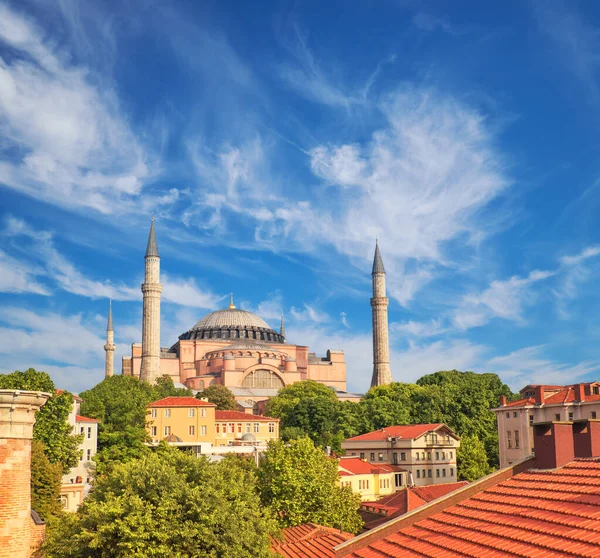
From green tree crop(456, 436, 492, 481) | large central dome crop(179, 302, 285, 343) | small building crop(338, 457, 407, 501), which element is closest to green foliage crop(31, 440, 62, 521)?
small building crop(338, 457, 407, 501)

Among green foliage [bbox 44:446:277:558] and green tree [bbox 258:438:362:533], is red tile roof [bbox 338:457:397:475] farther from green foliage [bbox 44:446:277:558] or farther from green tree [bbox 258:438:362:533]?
green foliage [bbox 44:446:277:558]

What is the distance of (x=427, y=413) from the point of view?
221ft

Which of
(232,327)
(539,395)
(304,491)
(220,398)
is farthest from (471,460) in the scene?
(232,327)

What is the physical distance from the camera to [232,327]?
357 feet

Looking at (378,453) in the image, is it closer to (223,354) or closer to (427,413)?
(427,413)

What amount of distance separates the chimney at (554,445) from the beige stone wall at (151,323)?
256 ft

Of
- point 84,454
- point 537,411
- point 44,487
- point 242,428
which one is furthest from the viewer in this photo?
point 242,428

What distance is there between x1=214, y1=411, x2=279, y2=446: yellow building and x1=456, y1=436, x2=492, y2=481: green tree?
56.9ft

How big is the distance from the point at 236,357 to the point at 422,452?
4757cm

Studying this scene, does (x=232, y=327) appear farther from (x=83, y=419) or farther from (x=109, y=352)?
(x=83, y=419)

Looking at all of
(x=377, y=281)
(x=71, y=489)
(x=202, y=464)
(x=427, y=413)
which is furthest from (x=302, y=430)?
(x=202, y=464)

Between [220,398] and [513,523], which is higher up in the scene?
[220,398]

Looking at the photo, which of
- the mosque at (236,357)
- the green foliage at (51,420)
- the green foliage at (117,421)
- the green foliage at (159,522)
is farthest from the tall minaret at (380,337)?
the green foliage at (159,522)

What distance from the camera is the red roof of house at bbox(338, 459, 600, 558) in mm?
7805
